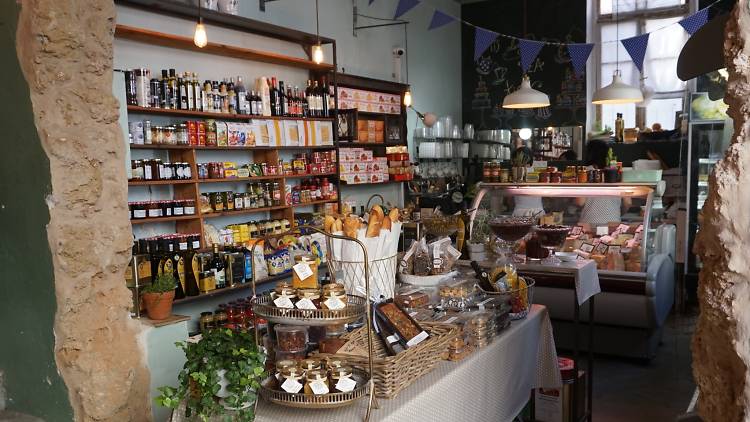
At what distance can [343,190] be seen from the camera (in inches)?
311

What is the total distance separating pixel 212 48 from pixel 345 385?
4.60 meters

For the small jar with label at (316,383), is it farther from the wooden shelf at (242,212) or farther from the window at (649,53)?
the window at (649,53)

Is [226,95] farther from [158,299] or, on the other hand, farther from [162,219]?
[158,299]

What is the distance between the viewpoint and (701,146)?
6.74 m

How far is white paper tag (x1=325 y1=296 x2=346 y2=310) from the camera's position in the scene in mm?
2035

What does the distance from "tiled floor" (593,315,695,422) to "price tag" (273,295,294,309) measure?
3084mm

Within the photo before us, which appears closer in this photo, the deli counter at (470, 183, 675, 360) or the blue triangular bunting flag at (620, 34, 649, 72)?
the deli counter at (470, 183, 675, 360)

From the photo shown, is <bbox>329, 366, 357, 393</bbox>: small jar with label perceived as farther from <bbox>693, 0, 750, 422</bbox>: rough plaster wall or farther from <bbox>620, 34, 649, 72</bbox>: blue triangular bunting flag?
<bbox>620, 34, 649, 72</bbox>: blue triangular bunting flag

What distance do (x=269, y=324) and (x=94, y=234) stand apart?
70 centimetres

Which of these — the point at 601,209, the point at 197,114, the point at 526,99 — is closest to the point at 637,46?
the point at 526,99

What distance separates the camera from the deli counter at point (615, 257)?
529cm

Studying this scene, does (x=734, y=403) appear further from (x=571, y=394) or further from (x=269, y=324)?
(x=571, y=394)

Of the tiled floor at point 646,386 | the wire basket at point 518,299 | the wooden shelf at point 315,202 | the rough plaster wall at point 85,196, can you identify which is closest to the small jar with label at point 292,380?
the rough plaster wall at point 85,196

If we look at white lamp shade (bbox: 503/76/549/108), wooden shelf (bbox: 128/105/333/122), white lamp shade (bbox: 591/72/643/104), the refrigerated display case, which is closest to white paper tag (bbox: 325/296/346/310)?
wooden shelf (bbox: 128/105/333/122)
